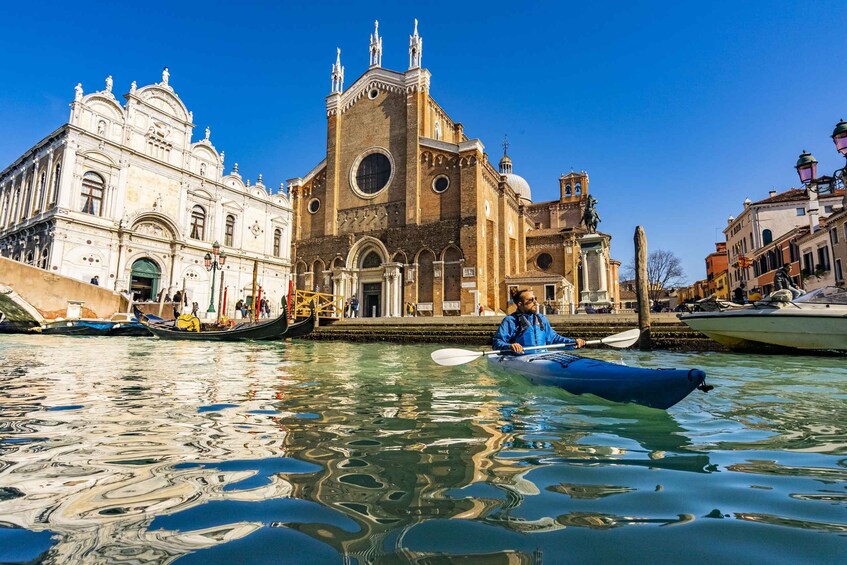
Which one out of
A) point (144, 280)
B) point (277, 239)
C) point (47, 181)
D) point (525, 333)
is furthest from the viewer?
point (277, 239)

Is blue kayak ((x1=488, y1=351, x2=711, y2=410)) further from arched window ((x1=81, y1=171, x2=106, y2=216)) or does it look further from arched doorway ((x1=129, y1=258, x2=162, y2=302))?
arched window ((x1=81, y1=171, x2=106, y2=216))

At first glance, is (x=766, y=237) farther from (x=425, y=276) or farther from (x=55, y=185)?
(x=55, y=185)

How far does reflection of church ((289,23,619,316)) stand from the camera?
2252 centimetres

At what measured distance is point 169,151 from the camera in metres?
29.3

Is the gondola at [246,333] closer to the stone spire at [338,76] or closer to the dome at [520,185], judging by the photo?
the stone spire at [338,76]

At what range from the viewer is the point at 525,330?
18.3 ft

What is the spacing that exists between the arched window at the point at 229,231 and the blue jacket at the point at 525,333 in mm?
31444

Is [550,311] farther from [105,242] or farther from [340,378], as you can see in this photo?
[105,242]

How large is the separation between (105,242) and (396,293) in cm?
1712

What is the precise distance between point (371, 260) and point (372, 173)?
5.22 m

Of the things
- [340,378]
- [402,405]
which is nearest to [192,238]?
[340,378]

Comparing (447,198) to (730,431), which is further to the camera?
(447,198)

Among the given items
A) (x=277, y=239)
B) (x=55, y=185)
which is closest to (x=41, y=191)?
(x=55, y=185)

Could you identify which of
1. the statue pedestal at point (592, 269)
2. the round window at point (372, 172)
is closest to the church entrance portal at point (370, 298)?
the round window at point (372, 172)
